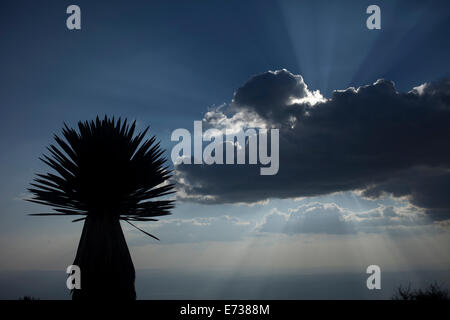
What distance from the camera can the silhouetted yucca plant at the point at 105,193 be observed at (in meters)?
10.2

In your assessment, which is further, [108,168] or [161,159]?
[161,159]

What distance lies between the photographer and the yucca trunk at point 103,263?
33.2ft

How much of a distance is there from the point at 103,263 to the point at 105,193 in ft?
6.34

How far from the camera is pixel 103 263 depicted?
1015 cm

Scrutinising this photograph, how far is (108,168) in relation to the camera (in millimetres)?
10859

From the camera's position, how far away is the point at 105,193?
1080 centimetres

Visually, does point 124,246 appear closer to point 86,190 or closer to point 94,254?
point 94,254

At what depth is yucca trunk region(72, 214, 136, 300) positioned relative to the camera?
33.2 ft

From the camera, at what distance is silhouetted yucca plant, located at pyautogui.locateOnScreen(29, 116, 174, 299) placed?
10.2m
